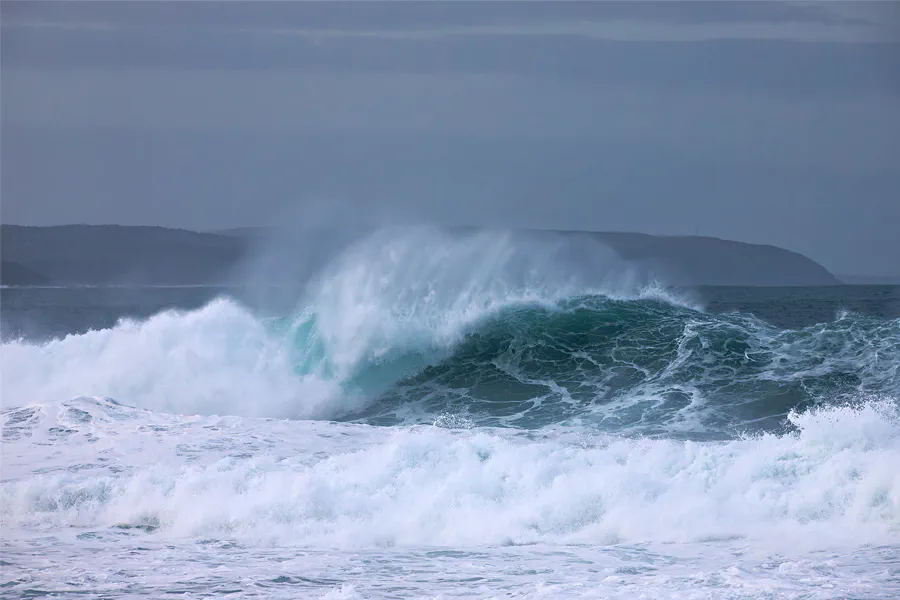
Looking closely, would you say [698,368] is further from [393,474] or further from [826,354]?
[393,474]

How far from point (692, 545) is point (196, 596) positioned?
477 centimetres

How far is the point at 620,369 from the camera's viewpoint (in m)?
17.0

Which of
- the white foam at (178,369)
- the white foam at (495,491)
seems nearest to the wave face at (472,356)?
the white foam at (178,369)

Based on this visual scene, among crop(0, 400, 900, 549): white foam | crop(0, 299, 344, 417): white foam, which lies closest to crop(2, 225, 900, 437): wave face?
crop(0, 299, 344, 417): white foam

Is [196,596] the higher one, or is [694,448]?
[694,448]

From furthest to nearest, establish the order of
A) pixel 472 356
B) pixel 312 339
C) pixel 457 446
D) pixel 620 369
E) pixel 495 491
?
1. pixel 312 339
2. pixel 472 356
3. pixel 620 369
4. pixel 457 446
5. pixel 495 491

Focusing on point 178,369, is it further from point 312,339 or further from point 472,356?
point 472,356

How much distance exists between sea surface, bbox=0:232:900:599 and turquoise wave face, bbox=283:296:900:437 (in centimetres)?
6

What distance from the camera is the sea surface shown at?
27.9 ft

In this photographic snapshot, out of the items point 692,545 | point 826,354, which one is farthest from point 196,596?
point 826,354

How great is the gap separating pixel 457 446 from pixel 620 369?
256 inches

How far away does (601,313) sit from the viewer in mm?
20016

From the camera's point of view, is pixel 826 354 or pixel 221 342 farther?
pixel 221 342

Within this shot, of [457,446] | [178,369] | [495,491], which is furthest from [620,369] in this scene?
[178,369]
